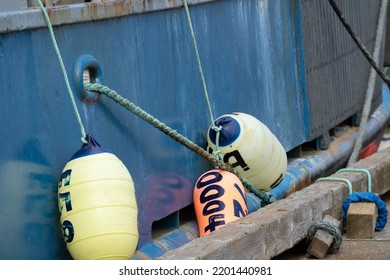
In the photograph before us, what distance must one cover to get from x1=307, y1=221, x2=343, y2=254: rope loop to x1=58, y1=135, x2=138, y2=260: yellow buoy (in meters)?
Answer: 1.12

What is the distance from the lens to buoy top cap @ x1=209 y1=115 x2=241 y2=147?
19.3 ft

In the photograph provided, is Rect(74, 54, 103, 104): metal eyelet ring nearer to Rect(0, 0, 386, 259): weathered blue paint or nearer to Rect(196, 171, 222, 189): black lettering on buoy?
Rect(0, 0, 386, 259): weathered blue paint

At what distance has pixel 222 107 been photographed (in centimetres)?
641

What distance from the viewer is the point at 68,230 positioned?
448 centimetres

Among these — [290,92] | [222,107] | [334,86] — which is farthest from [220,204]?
[334,86]

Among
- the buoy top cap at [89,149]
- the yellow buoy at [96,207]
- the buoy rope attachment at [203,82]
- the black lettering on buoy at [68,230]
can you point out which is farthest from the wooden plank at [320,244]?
the black lettering on buoy at [68,230]

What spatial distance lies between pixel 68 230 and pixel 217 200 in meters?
1.33

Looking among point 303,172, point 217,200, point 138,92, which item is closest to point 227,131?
point 217,200

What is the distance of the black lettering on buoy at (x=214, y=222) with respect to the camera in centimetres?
560

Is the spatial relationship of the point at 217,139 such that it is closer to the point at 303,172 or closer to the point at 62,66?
the point at 62,66

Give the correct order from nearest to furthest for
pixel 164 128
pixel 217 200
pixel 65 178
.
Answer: pixel 65 178 < pixel 164 128 < pixel 217 200

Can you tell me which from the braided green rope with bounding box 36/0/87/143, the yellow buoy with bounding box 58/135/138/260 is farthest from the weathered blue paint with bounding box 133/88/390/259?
the braided green rope with bounding box 36/0/87/143
